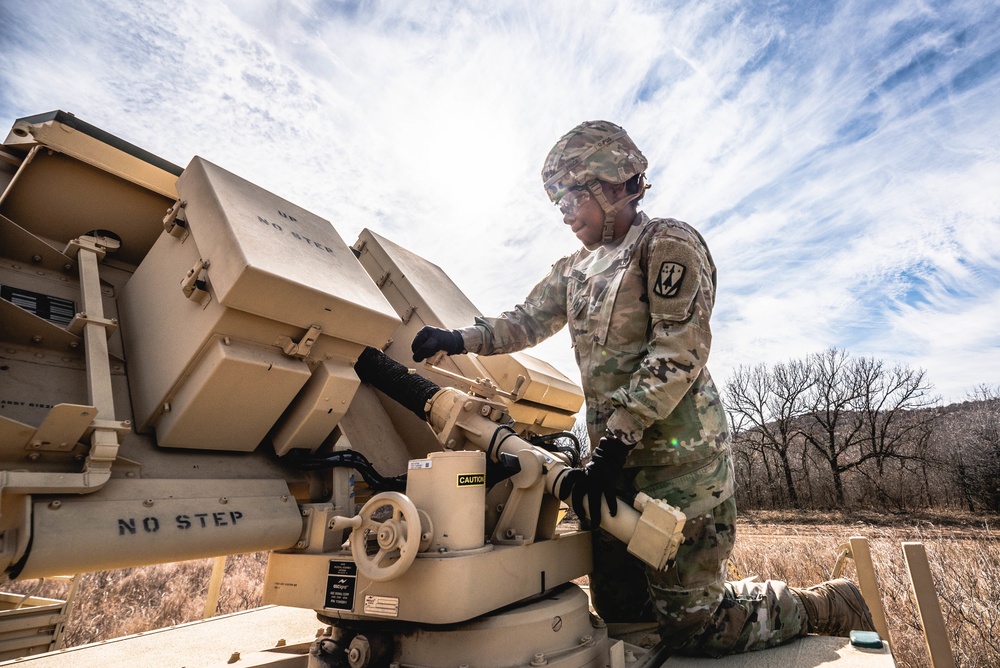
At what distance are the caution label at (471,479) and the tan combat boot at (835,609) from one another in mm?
1847

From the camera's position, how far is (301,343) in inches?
97.3

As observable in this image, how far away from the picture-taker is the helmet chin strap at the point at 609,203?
9.66ft

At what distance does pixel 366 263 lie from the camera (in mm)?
3934

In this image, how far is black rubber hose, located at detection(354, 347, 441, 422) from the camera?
2898 millimetres

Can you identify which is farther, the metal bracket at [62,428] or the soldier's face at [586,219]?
the soldier's face at [586,219]

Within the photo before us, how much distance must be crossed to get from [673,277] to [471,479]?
1292mm

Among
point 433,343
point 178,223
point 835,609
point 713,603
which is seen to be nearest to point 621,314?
point 433,343

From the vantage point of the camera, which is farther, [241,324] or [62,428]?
[241,324]

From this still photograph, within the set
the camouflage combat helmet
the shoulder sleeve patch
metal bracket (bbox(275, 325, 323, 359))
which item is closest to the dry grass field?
the shoulder sleeve patch

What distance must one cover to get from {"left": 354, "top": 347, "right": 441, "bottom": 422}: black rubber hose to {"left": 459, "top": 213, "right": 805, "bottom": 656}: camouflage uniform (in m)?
0.85

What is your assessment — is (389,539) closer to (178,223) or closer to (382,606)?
(382,606)

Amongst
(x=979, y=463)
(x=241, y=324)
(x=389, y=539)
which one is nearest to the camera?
(x=389, y=539)

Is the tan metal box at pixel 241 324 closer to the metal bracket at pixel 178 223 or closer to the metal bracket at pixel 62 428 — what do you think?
the metal bracket at pixel 178 223

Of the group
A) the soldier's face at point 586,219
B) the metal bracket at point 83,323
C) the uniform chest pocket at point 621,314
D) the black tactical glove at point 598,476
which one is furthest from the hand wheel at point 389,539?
the soldier's face at point 586,219
